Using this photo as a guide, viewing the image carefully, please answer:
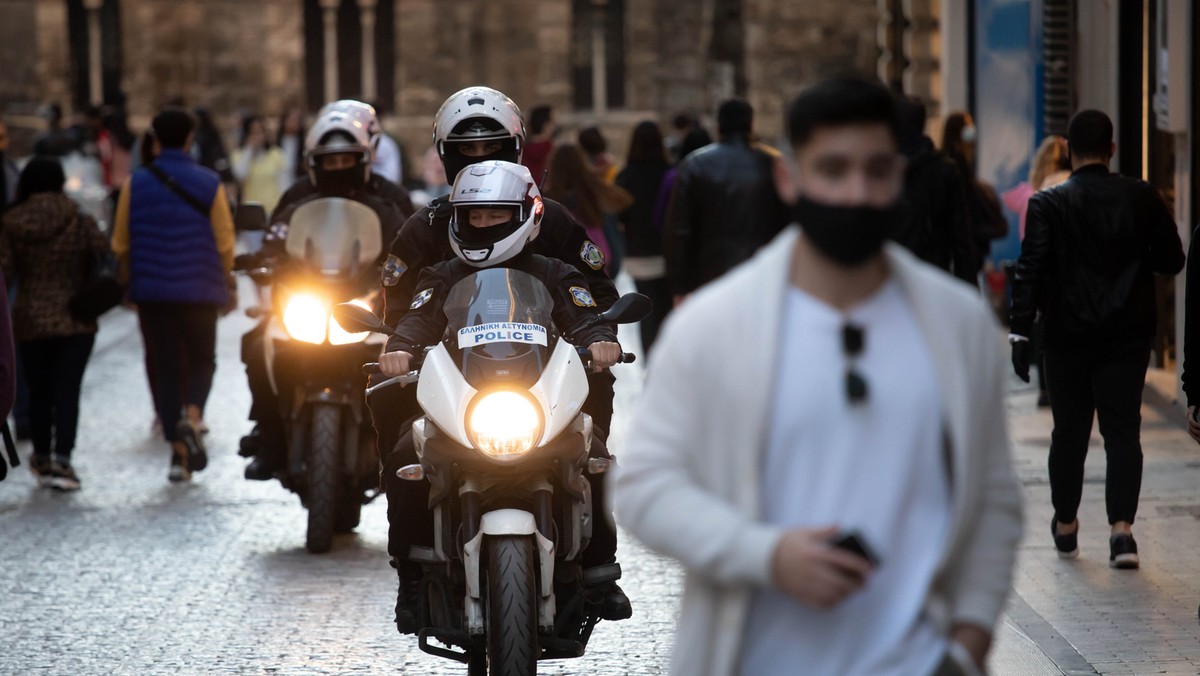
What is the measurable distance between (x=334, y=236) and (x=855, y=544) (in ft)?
21.9

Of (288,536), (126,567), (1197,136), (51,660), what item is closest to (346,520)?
(288,536)

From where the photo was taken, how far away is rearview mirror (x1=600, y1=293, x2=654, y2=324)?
620 centimetres

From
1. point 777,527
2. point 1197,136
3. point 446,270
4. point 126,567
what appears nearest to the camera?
point 777,527

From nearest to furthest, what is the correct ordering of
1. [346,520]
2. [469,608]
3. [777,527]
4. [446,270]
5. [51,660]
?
[777,527] → [469,608] → [446,270] → [51,660] → [346,520]

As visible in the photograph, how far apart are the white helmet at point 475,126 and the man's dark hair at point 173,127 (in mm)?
3750

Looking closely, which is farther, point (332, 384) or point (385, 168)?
point (385, 168)

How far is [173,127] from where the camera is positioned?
11.4 metres

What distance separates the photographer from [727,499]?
10.3 ft

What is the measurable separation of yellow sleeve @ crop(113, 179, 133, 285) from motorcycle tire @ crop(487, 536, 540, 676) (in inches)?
238

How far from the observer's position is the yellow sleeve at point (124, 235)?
1140cm

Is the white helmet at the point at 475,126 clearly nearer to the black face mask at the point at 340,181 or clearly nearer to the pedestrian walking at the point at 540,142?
the black face mask at the point at 340,181

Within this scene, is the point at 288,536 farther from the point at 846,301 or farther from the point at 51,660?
the point at 846,301

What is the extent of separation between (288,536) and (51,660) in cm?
242

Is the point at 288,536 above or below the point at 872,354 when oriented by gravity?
below
